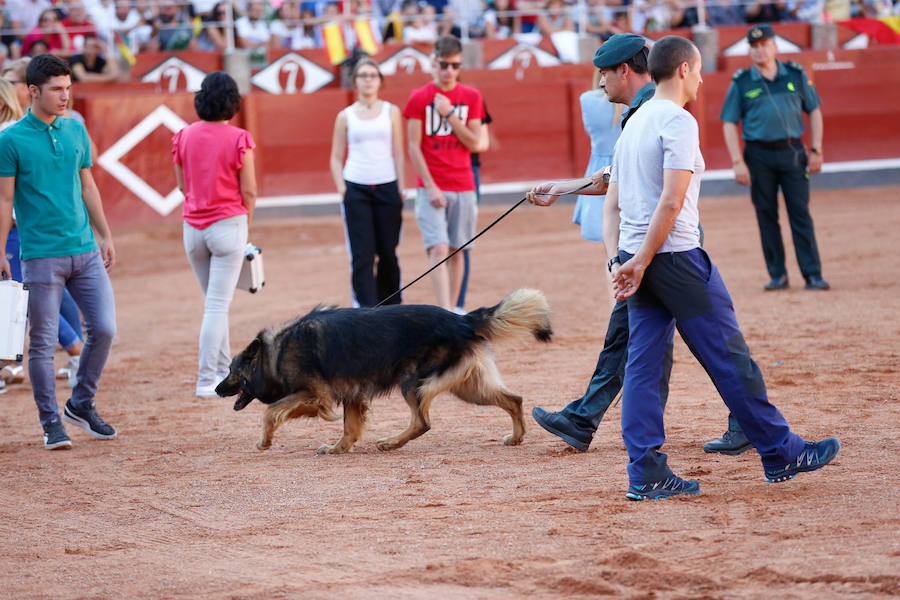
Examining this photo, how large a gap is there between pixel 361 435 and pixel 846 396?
2730 mm

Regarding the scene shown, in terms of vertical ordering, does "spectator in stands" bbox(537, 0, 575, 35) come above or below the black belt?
above

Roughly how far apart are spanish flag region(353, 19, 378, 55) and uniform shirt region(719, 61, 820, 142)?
841 centimetres

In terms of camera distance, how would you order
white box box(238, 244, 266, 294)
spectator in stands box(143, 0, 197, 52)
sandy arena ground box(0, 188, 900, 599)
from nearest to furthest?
sandy arena ground box(0, 188, 900, 599) < white box box(238, 244, 266, 294) < spectator in stands box(143, 0, 197, 52)

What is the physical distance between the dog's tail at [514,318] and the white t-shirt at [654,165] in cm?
120

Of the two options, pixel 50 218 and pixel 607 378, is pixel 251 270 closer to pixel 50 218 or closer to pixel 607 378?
pixel 50 218

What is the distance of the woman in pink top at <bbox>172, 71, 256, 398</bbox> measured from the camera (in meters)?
7.19

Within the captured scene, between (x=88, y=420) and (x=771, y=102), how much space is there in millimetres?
6425

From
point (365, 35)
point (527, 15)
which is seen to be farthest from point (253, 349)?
point (527, 15)

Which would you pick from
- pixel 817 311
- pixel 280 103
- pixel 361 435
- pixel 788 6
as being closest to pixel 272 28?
pixel 280 103

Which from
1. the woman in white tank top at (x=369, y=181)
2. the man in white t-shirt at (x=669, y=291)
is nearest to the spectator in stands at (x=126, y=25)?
the woman in white tank top at (x=369, y=181)

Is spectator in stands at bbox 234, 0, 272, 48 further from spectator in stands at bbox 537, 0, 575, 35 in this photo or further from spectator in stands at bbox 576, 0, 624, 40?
spectator in stands at bbox 576, 0, 624, 40

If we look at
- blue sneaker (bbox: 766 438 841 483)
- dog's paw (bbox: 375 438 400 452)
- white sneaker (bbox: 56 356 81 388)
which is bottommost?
white sneaker (bbox: 56 356 81 388)

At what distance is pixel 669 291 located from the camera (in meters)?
4.48

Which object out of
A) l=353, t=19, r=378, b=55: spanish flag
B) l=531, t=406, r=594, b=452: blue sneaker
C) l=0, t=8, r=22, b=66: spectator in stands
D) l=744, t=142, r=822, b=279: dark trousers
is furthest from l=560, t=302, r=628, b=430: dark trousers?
l=0, t=8, r=22, b=66: spectator in stands
